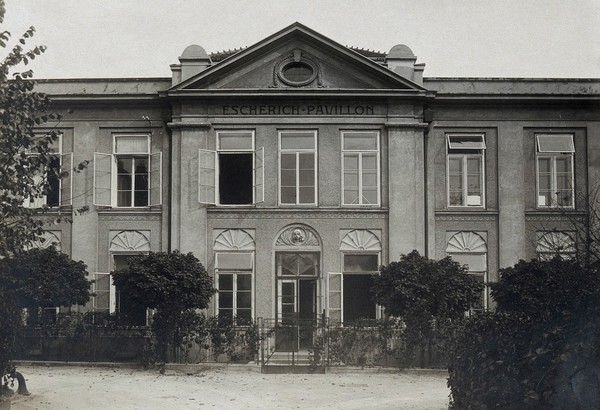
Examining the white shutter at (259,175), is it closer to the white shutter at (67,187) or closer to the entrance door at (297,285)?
the entrance door at (297,285)

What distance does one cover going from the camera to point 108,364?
1967cm

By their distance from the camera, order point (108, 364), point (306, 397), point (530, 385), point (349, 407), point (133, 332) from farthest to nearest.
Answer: point (133, 332) < point (108, 364) < point (306, 397) < point (349, 407) < point (530, 385)

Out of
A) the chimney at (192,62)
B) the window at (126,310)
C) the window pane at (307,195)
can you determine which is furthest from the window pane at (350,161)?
the window at (126,310)

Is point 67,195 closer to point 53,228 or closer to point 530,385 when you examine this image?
point 53,228

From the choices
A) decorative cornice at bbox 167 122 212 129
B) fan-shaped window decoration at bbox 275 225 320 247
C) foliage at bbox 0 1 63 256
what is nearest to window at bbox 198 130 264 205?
decorative cornice at bbox 167 122 212 129

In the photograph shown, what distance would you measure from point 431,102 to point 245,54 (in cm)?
609

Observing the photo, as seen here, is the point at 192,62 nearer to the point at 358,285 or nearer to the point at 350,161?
the point at 350,161

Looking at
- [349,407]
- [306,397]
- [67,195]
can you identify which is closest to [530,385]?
[349,407]

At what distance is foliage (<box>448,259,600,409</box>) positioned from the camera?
8609 millimetres

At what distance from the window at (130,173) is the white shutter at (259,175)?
10.1 ft

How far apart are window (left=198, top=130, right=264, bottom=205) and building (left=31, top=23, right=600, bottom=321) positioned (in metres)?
0.05

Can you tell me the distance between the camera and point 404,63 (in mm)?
23500

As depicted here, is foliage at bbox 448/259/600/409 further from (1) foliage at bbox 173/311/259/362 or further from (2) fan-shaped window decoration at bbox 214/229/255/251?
(2) fan-shaped window decoration at bbox 214/229/255/251

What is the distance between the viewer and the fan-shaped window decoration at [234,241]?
2294 cm
